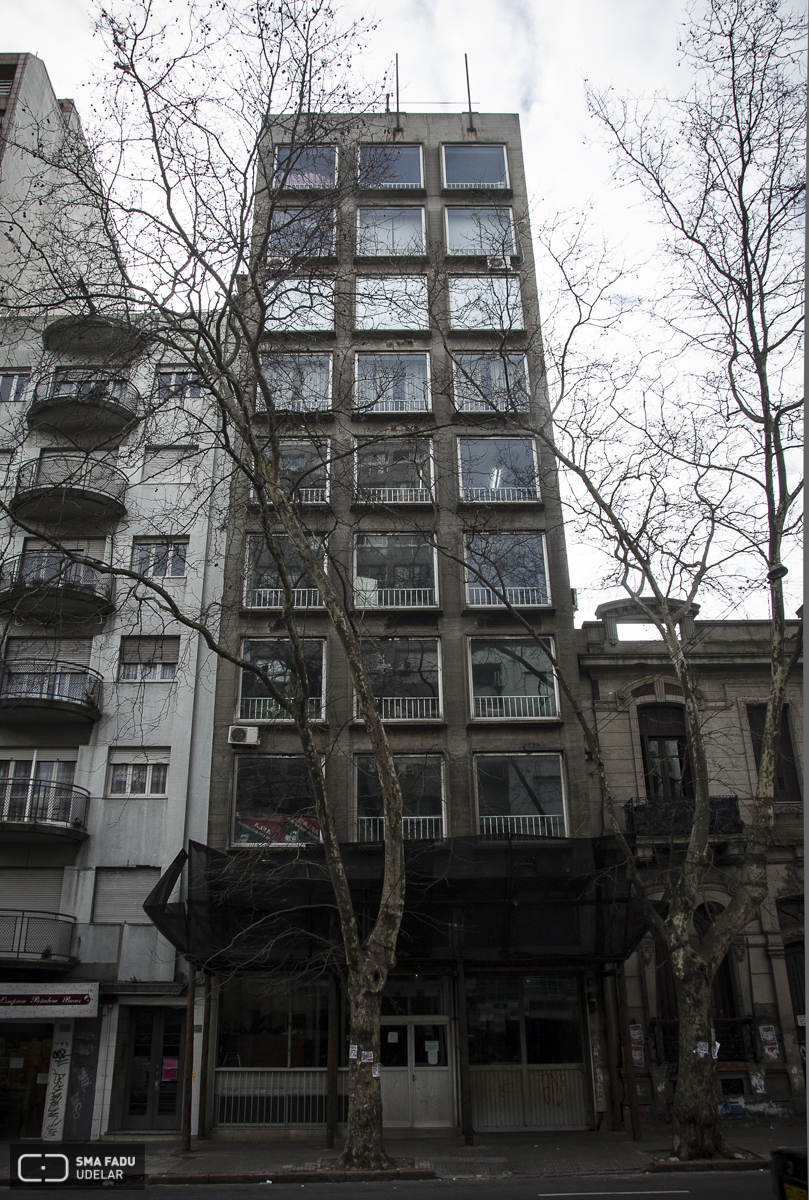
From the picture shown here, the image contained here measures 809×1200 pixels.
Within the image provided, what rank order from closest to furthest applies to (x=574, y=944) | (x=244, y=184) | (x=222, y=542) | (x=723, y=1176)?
(x=723, y=1176) → (x=244, y=184) → (x=574, y=944) → (x=222, y=542)

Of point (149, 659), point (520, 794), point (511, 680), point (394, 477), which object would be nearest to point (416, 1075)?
point (520, 794)

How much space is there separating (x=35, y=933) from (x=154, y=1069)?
3797 mm

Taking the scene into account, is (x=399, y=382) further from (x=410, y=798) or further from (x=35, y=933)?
(x=35, y=933)

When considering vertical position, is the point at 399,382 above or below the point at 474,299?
below

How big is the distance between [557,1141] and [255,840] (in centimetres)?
830

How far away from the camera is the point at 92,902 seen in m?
18.5

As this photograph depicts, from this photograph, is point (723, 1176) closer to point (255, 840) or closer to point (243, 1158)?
point (243, 1158)

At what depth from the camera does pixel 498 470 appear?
22469 mm

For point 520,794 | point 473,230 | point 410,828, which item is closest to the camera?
point 410,828

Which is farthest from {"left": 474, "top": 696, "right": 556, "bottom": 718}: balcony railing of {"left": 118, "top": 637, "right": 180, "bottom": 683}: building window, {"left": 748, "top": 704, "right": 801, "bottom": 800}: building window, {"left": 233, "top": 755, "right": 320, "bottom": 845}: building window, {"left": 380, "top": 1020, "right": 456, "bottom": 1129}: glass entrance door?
{"left": 118, "top": 637, "right": 180, "bottom": 683}: building window

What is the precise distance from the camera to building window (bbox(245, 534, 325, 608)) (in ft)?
68.2

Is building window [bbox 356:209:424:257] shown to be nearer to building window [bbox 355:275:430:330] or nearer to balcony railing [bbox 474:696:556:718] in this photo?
building window [bbox 355:275:430:330]

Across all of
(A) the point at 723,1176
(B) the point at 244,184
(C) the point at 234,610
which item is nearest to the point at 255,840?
(C) the point at 234,610

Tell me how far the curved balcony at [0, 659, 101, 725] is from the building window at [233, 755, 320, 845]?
390cm
